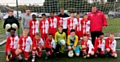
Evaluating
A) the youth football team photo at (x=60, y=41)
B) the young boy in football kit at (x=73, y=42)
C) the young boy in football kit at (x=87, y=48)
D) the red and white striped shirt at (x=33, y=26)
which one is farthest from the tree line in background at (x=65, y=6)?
the young boy in football kit at (x=87, y=48)

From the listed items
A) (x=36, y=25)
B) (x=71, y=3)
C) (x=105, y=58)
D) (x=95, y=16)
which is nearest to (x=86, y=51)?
(x=105, y=58)

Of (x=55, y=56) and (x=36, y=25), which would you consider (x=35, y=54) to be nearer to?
(x=55, y=56)

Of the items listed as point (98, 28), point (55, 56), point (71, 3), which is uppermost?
point (71, 3)

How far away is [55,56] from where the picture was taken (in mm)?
7828

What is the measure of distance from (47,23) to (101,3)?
306cm

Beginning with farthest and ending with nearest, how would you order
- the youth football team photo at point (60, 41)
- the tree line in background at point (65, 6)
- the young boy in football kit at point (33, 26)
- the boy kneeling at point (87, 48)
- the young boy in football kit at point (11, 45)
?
the tree line in background at point (65, 6) → the young boy in football kit at point (33, 26) → the boy kneeling at point (87, 48) → the youth football team photo at point (60, 41) → the young boy in football kit at point (11, 45)

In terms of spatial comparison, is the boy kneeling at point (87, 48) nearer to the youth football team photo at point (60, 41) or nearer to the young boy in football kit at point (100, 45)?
the youth football team photo at point (60, 41)

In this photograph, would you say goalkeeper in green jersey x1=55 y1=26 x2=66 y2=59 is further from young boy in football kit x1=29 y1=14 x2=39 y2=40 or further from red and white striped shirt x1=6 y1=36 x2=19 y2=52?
red and white striped shirt x1=6 y1=36 x2=19 y2=52

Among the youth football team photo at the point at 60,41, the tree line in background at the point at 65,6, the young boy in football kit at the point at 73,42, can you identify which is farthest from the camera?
the tree line in background at the point at 65,6

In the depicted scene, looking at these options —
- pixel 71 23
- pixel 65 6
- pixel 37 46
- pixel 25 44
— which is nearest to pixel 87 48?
pixel 71 23

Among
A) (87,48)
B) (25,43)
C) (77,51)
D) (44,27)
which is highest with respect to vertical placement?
(44,27)

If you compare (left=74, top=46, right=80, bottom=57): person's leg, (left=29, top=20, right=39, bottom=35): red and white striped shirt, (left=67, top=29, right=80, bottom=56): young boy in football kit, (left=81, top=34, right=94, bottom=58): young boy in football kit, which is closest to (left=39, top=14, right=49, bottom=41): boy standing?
(left=29, top=20, right=39, bottom=35): red and white striped shirt

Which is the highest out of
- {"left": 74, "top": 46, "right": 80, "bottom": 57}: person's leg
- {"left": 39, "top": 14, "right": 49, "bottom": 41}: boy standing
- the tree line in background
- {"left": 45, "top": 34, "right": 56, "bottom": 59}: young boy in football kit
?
the tree line in background

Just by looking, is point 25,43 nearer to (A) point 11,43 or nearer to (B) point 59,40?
(A) point 11,43
